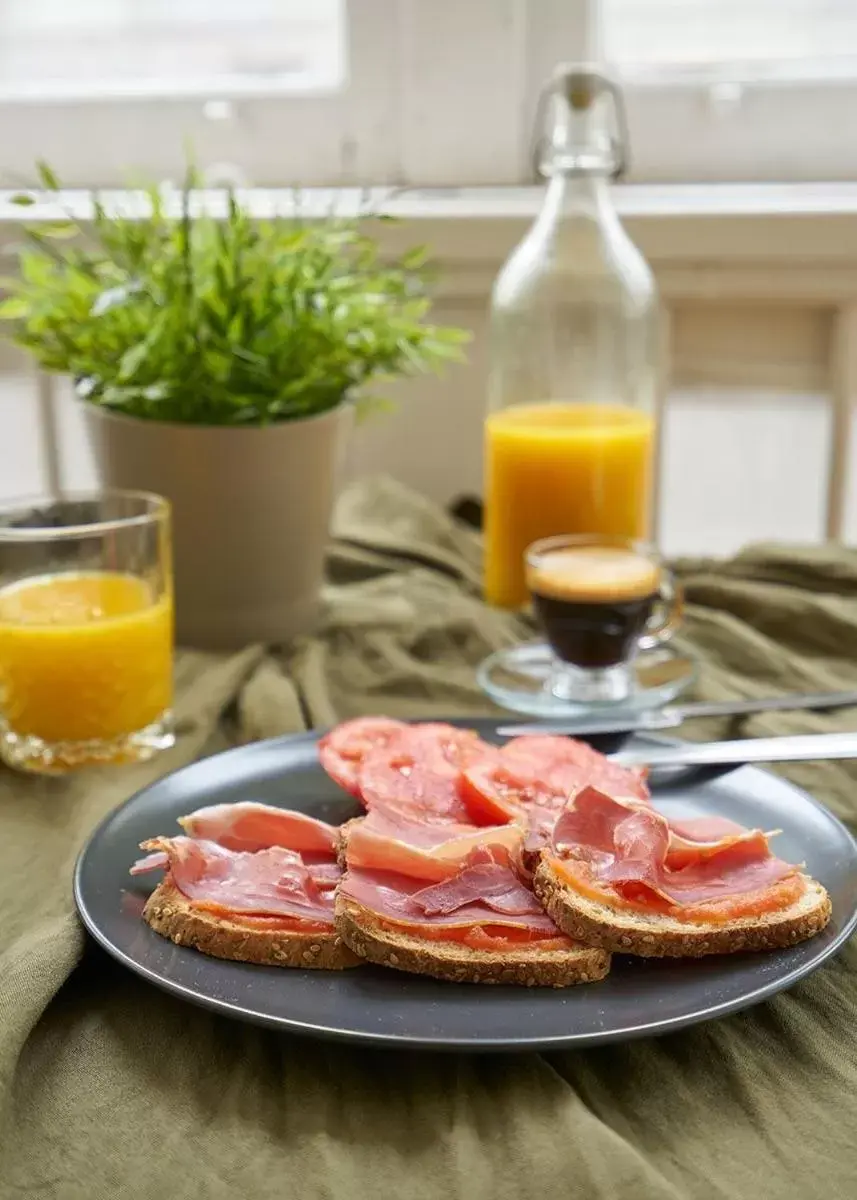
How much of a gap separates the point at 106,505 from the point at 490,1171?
2.17 ft

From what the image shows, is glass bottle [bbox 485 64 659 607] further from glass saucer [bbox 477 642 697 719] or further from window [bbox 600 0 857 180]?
window [bbox 600 0 857 180]

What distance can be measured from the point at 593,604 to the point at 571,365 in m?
0.37

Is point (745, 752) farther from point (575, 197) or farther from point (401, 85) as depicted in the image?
point (401, 85)

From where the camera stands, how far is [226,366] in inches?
43.8

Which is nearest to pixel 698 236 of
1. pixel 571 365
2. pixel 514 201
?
pixel 514 201

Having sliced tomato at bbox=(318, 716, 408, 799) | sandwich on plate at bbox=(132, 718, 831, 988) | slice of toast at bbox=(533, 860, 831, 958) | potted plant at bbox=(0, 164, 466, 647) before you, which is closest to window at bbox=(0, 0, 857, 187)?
potted plant at bbox=(0, 164, 466, 647)

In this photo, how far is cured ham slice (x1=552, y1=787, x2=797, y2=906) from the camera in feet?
2.15

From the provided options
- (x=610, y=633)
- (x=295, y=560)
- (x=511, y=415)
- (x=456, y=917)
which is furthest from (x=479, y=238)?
(x=456, y=917)

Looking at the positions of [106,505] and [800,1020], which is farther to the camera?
[106,505]

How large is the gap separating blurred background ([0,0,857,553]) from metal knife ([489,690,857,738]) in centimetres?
75

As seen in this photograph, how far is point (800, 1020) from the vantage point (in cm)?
65

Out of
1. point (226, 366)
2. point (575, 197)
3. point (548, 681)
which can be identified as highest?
point (575, 197)

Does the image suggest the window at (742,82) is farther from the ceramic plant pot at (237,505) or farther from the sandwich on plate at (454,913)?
the sandwich on plate at (454,913)

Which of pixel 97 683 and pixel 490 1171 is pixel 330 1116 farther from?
pixel 97 683
